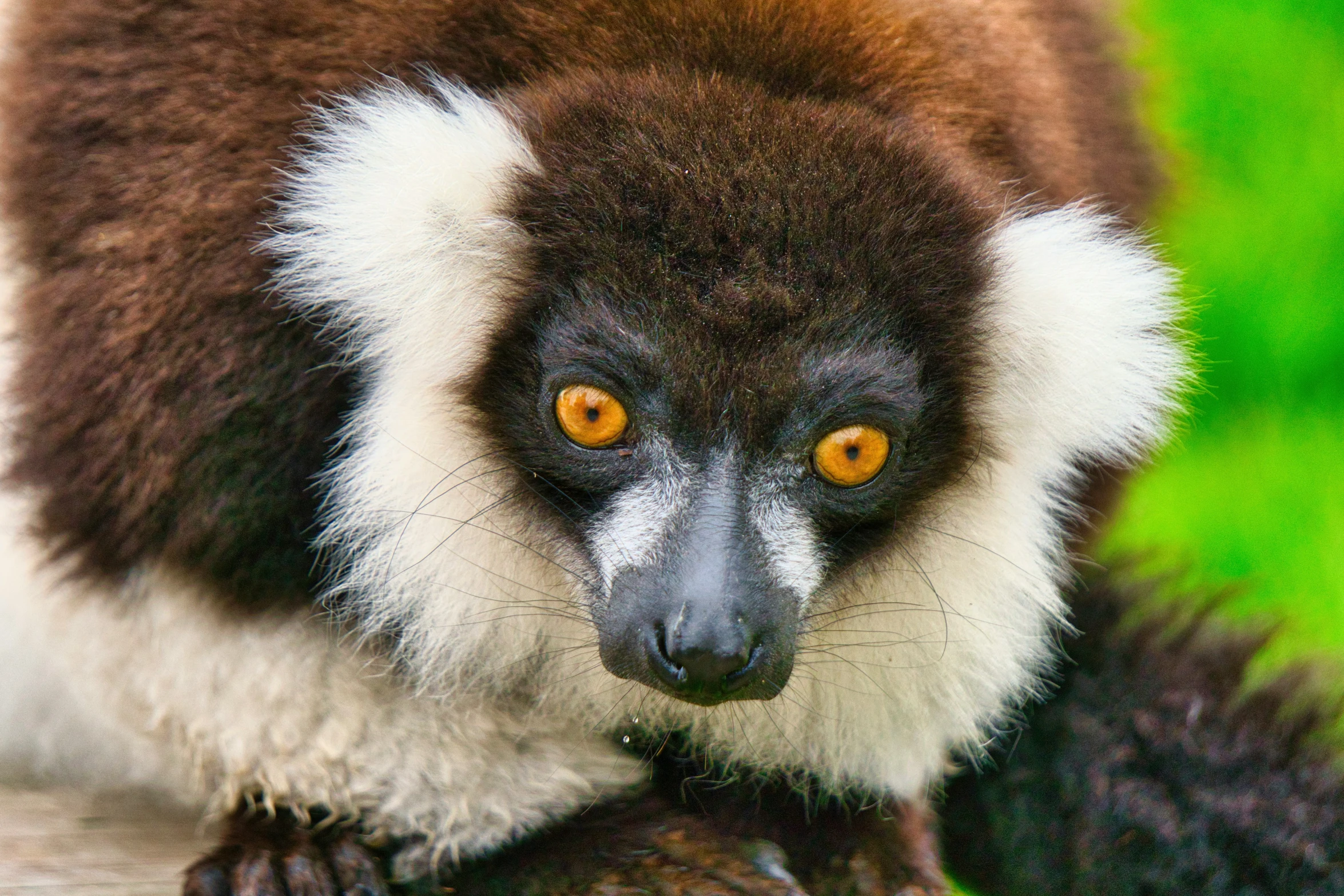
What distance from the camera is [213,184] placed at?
2818 millimetres

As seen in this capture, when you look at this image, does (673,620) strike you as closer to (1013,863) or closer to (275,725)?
(275,725)

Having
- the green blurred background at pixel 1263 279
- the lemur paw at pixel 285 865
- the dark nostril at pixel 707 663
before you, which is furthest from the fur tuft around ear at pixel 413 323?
the green blurred background at pixel 1263 279

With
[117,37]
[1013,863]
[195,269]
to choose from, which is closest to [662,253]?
[195,269]

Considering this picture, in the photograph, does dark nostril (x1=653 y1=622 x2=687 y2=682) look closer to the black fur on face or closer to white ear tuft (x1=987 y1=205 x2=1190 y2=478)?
the black fur on face

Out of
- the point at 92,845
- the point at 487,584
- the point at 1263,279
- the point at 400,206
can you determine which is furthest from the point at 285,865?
the point at 1263,279

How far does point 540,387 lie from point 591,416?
144 mm

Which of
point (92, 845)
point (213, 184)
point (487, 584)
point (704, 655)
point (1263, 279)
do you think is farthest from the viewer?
point (1263, 279)

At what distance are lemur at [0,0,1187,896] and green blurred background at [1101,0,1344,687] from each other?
3033 millimetres

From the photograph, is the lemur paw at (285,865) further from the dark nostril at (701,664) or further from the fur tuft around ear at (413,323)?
the dark nostril at (701,664)

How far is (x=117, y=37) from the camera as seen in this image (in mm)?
2920

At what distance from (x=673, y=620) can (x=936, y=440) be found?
690 mm

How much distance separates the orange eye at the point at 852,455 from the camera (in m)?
2.69

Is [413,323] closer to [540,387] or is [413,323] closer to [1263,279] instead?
[540,387]

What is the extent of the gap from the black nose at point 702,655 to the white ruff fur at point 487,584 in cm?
20
